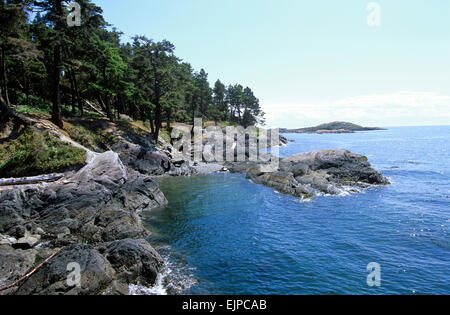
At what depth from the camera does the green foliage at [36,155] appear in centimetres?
2261

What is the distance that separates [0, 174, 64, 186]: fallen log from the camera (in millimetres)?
20109

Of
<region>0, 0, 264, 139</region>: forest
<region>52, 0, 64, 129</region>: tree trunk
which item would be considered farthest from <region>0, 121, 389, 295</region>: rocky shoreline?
<region>0, 0, 264, 139</region>: forest

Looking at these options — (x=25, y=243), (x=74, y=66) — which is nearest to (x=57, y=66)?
(x=74, y=66)

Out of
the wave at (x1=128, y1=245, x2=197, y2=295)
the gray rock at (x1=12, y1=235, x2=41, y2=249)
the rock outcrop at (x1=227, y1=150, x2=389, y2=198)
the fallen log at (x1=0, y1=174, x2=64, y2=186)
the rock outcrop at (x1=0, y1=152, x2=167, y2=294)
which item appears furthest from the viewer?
the rock outcrop at (x1=227, y1=150, x2=389, y2=198)

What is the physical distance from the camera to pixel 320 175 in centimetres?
3516

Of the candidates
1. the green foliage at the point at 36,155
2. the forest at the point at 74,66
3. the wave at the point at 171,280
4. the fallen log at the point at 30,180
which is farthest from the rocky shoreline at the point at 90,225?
the forest at the point at 74,66

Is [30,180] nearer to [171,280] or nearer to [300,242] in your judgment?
[171,280]

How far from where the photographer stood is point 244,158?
54.5 meters

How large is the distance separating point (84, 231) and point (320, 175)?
30.0 m

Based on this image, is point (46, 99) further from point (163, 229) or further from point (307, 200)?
point (307, 200)

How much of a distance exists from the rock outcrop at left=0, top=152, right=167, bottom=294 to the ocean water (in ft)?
5.44

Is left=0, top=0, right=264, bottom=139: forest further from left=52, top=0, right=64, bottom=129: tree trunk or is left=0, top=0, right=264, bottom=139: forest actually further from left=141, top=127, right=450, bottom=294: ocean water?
left=141, top=127, right=450, bottom=294: ocean water

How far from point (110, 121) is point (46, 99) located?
46.8ft
